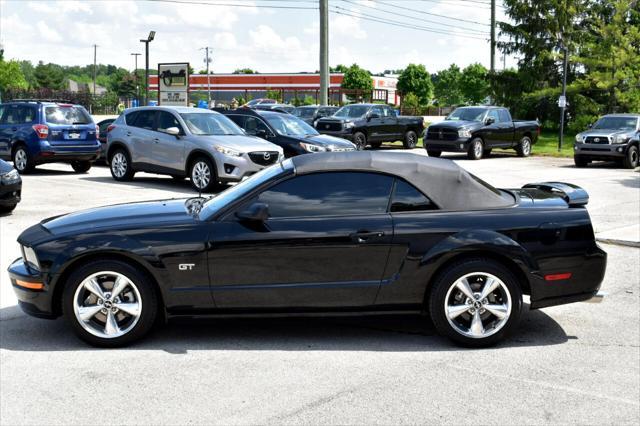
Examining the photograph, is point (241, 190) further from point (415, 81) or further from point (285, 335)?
point (415, 81)

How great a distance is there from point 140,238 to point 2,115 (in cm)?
1467

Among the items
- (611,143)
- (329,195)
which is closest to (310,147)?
(611,143)

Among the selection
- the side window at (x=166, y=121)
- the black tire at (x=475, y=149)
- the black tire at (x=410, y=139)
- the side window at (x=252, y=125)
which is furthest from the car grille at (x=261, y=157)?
the black tire at (x=410, y=139)

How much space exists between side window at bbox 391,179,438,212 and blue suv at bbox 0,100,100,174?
549 inches

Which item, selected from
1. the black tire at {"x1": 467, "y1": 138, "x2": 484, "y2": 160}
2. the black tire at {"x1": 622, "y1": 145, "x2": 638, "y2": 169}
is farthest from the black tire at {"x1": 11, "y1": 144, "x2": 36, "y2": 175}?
the black tire at {"x1": 622, "y1": 145, "x2": 638, "y2": 169}

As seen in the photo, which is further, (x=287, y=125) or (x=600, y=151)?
(x=600, y=151)

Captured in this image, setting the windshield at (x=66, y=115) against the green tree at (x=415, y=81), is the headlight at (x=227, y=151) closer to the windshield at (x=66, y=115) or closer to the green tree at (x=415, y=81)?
the windshield at (x=66, y=115)

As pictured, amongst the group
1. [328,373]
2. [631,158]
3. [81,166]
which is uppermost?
[631,158]

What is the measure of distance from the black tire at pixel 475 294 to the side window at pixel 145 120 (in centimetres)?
1200

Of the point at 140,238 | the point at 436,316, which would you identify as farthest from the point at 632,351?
the point at 140,238

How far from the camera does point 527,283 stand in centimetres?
578

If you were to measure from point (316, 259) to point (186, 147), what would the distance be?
10532mm

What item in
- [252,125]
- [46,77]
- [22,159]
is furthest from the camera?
[46,77]

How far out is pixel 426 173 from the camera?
19.3 ft
